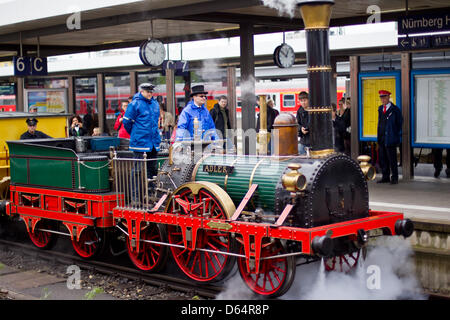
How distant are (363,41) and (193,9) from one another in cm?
837

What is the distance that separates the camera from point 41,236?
1001cm

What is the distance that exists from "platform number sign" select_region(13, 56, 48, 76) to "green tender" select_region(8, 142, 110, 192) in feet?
21.5

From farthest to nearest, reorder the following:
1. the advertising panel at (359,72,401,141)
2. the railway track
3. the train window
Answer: the train window, the advertising panel at (359,72,401,141), the railway track

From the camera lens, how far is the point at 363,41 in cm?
1803

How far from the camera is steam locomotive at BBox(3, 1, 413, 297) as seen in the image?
646cm

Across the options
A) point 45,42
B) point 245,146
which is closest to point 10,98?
point 45,42

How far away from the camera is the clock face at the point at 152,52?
12.8 meters

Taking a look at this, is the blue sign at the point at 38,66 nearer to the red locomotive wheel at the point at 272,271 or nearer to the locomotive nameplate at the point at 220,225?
the locomotive nameplate at the point at 220,225

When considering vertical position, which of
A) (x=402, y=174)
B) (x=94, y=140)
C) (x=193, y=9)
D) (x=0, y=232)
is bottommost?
(x=0, y=232)

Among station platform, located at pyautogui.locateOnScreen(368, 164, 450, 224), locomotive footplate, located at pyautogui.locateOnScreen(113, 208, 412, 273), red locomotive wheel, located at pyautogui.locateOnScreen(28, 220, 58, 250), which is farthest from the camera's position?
red locomotive wheel, located at pyautogui.locateOnScreen(28, 220, 58, 250)

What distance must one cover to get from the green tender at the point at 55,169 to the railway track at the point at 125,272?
1.04 m

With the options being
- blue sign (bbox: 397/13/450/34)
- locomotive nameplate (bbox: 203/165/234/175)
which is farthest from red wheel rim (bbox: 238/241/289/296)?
blue sign (bbox: 397/13/450/34)

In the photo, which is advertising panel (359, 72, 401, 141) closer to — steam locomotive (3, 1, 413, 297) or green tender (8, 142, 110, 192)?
steam locomotive (3, 1, 413, 297)
